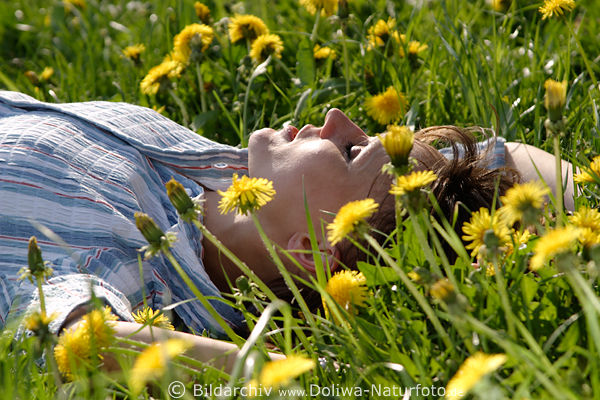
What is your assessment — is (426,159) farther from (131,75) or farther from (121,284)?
(131,75)

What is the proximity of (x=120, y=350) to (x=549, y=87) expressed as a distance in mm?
736

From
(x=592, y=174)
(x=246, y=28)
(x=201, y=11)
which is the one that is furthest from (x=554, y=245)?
(x=201, y=11)

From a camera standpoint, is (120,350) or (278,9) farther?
(278,9)

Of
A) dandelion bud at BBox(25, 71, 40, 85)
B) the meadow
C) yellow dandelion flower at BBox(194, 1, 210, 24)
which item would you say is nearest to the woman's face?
the meadow

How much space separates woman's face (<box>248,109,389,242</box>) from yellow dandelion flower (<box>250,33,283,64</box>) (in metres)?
0.70

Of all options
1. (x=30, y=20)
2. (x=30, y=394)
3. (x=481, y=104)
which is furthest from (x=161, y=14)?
(x=30, y=394)

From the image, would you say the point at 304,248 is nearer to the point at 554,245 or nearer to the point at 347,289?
the point at 347,289

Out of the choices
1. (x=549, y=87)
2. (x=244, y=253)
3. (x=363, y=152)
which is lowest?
(x=244, y=253)

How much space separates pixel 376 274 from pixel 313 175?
0.48 meters

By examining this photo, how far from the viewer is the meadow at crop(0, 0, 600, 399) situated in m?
0.94

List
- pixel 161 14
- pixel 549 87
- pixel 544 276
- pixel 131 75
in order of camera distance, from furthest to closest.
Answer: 1. pixel 161 14
2. pixel 131 75
3. pixel 544 276
4. pixel 549 87

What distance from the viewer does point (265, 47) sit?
2.31m

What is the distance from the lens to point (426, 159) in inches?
67.5

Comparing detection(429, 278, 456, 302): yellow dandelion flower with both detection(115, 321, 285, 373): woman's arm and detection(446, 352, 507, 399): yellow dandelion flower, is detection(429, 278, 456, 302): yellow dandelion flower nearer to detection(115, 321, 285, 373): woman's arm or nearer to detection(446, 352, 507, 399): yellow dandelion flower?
detection(446, 352, 507, 399): yellow dandelion flower
